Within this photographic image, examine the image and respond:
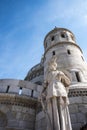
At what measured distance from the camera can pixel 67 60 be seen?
15.2 m

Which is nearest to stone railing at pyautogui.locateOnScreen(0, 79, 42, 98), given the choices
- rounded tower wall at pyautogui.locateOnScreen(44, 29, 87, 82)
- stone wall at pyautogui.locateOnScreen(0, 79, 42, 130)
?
stone wall at pyautogui.locateOnScreen(0, 79, 42, 130)

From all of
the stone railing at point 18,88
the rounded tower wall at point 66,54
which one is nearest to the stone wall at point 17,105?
the stone railing at point 18,88

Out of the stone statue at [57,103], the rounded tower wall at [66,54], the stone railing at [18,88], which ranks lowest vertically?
the stone statue at [57,103]

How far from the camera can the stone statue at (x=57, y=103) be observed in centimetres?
500

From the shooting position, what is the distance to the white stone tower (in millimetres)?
10094

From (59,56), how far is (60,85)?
400 inches

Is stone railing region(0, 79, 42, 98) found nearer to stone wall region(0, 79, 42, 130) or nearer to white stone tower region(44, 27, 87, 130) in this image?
stone wall region(0, 79, 42, 130)

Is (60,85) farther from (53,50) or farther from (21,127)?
(53,50)

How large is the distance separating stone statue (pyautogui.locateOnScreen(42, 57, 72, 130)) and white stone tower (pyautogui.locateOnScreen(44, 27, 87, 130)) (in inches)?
173

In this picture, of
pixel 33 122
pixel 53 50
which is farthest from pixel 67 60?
pixel 33 122

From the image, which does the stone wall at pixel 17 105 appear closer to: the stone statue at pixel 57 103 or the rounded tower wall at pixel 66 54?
the rounded tower wall at pixel 66 54

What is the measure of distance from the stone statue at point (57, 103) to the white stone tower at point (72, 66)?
440 centimetres

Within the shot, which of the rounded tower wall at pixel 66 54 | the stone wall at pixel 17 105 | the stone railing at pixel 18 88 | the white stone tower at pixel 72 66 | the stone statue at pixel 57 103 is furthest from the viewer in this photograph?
the rounded tower wall at pixel 66 54

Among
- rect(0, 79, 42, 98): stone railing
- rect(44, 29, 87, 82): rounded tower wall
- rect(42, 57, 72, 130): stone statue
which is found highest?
rect(44, 29, 87, 82): rounded tower wall
